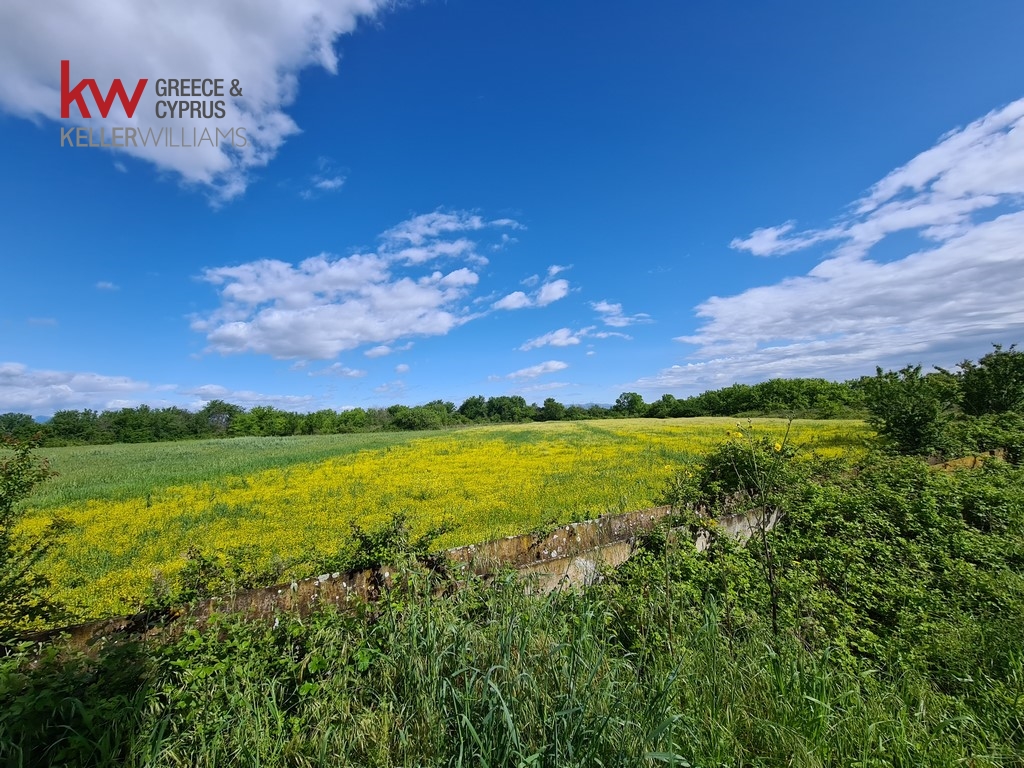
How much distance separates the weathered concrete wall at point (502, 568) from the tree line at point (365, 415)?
6563cm

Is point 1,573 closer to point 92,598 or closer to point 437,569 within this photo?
point 437,569

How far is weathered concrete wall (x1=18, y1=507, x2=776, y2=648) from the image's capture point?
2.98 metres

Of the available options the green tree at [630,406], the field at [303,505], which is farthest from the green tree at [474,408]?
the field at [303,505]

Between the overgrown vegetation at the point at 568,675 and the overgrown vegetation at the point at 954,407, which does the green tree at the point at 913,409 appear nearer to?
the overgrown vegetation at the point at 954,407

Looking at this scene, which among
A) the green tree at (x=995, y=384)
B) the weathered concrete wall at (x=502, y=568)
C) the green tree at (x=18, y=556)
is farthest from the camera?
the green tree at (x=995, y=384)

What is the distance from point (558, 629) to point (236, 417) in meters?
115

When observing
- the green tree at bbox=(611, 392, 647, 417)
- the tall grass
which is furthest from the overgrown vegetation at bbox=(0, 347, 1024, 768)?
the green tree at bbox=(611, 392, 647, 417)

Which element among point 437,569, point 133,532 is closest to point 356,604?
point 437,569

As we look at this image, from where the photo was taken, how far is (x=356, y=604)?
132 inches

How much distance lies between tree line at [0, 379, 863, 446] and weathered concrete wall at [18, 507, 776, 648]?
Result: 65.6 meters

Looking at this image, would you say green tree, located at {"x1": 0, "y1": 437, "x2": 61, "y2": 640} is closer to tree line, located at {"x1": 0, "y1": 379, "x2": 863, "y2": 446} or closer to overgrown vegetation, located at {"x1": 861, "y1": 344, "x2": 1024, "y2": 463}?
overgrown vegetation, located at {"x1": 861, "y1": 344, "x2": 1024, "y2": 463}

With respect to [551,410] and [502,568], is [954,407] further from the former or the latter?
[551,410]

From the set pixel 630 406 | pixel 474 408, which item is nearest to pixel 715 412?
pixel 630 406

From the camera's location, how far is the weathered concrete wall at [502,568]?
298 centimetres
